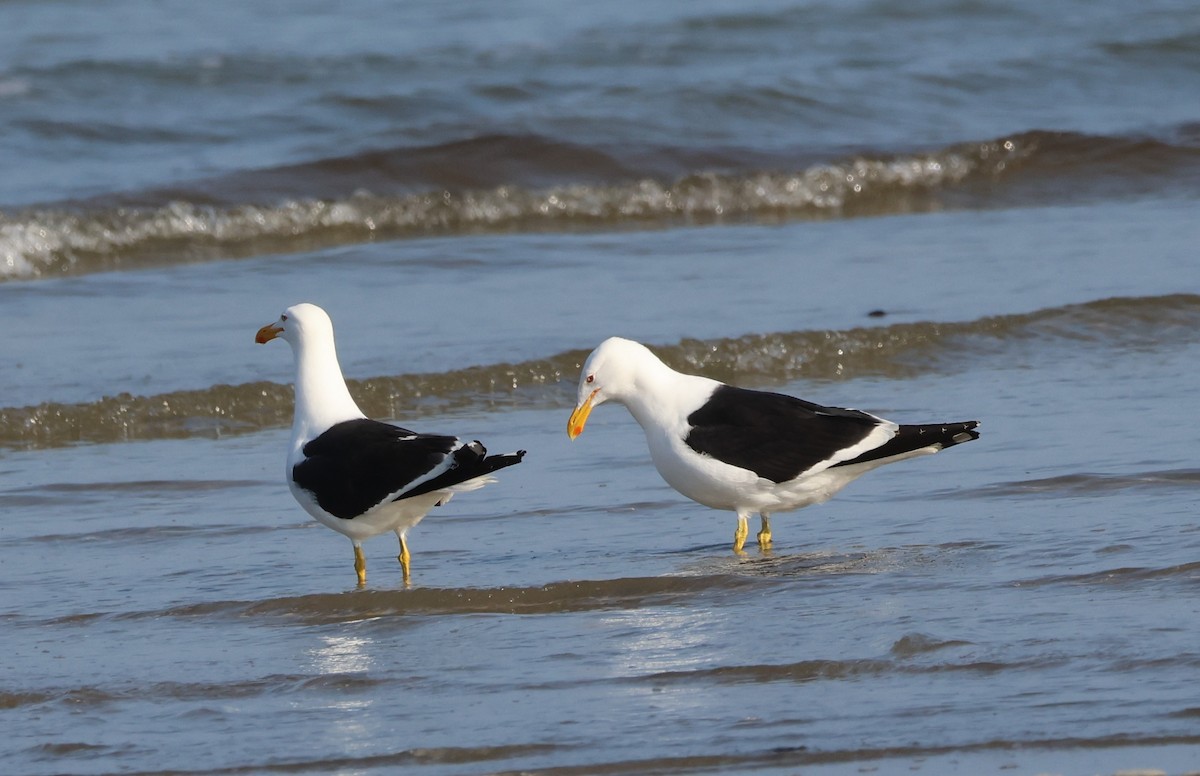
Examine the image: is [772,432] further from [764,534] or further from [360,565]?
[360,565]

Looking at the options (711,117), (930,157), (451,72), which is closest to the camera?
(930,157)

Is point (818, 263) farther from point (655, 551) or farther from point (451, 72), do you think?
point (451, 72)

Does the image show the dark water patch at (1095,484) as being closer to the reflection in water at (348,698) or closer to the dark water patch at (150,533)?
the reflection in water at (348,698)

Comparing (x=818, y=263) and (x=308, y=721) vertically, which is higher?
(x=818, y=263)

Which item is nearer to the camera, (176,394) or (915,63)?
(176,394)

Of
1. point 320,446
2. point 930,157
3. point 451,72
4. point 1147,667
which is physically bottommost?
point 1147,667

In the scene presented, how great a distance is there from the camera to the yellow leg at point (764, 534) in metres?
6.47

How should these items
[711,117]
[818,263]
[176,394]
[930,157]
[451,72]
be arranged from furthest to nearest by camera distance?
1. [451,72]
2. [711,117]
3. [930,157]
4. [818,263]
5. [176,394]

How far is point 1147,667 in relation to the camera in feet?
15.1

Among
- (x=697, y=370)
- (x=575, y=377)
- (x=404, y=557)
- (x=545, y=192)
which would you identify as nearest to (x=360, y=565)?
(x=404, y=557)

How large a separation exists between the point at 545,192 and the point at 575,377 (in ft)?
19.4

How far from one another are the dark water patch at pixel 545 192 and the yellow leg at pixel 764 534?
763 cm

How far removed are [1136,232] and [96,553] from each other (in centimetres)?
847

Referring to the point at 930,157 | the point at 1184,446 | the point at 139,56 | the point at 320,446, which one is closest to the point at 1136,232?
the point at 930,157
